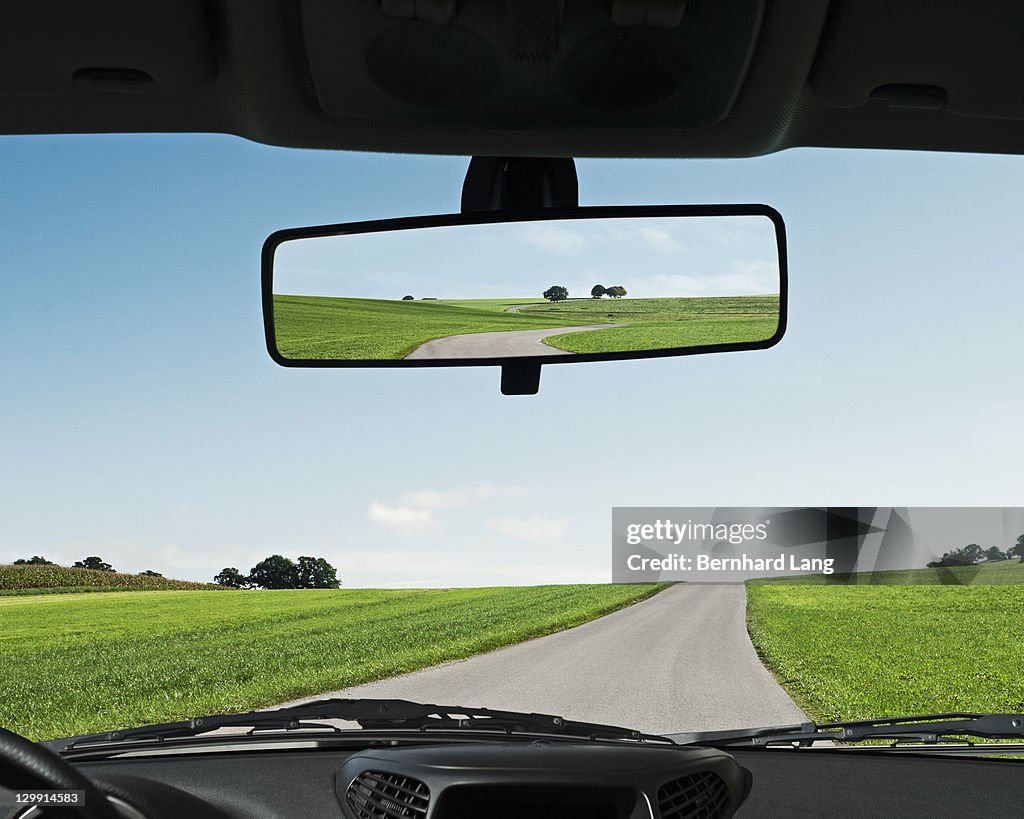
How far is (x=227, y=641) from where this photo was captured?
23.8 meters

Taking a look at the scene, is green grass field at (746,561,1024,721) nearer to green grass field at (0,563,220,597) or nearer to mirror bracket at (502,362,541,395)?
mirror bracket at (502,362,541,395)

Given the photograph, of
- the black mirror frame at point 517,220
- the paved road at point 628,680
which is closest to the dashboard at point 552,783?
the black mirror frame at point 517,220

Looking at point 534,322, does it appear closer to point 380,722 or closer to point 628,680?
point 380,722

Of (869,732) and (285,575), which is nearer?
(869,732)

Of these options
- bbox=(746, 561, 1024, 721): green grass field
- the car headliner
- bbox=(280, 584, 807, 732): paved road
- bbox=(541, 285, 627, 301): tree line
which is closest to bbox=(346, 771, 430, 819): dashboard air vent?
bbox=(541, 285, 627, 301): tree line

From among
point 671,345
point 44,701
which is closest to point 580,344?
point 671,345

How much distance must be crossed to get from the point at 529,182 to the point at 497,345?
447mm

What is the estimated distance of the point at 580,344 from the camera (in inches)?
112

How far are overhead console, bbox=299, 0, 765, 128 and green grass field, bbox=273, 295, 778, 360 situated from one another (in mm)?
660

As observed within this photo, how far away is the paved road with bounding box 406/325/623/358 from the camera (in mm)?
2703

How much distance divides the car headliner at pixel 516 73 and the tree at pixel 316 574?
38083 millimetres

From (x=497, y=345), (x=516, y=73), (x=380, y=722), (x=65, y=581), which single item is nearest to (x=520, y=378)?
(x=497, y=345)

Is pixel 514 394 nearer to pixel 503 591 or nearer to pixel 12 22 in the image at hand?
pixel 12 22

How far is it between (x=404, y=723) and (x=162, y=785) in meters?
0.81
